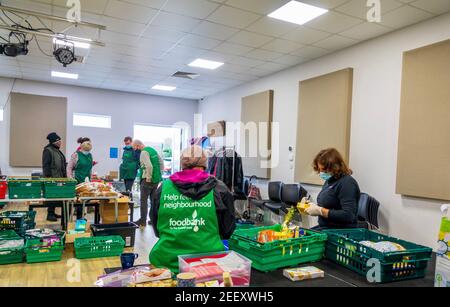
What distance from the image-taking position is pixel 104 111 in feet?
28.9

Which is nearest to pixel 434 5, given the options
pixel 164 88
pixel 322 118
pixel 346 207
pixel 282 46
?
pixel 282 46

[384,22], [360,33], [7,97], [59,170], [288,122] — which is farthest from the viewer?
[7,97]

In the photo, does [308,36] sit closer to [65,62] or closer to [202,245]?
[65,62]

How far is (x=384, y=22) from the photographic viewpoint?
399cm

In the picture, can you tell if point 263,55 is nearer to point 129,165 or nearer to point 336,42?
point 336,42

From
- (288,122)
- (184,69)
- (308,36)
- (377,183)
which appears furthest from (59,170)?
(377,183)

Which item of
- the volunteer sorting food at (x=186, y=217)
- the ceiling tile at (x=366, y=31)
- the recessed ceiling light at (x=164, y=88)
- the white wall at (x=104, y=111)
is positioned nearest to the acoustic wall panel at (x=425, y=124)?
the ceiling tile at (x=366, y=31)

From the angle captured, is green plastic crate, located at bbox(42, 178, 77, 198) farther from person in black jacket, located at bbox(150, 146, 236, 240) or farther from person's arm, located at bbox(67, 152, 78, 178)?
person in black jacket, located at bbox(150, 146, 236, 240)

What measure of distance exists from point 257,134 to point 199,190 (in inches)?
207

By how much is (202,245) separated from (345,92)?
3.87 m

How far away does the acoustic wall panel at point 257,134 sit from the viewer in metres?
6.62

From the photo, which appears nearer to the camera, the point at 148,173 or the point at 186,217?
the point at 186,217
